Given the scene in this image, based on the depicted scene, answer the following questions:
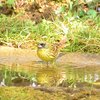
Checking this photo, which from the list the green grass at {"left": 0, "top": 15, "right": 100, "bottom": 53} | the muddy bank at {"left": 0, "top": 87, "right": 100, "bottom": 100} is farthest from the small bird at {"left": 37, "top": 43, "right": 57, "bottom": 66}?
the muddy bank at {"left": 0, "top": 87, "right": 100, "bottom": 100}

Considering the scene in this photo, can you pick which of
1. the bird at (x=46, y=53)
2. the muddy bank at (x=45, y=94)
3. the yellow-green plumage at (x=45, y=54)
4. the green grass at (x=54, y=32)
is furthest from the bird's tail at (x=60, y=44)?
the muddy bank at (x=45, y=94)

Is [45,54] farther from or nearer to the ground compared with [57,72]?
farther from the ground

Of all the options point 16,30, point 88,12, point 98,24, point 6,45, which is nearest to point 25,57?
point 6,45

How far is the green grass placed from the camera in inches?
328

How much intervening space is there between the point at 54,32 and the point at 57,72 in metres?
2.31

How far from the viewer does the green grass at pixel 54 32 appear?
8.33 metres

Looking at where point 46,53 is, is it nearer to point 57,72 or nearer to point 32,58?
point 57,72

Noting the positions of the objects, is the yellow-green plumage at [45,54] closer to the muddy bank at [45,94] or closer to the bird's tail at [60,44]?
the bird's tail at [60,44]

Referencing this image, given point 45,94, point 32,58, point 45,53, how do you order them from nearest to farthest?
1. point 45,94
2. point 45,53
3. point 32,58

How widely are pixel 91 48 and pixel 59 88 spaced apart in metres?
3.05

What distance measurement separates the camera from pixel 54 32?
8781 millimetres

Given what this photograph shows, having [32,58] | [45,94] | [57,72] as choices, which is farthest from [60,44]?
[45,94]

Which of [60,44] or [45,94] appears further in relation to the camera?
[60,44]

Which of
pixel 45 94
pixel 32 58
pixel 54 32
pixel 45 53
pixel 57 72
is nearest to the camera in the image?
pixel 45 94
